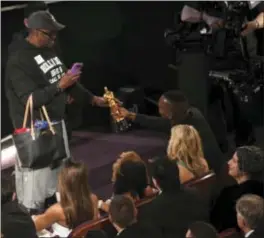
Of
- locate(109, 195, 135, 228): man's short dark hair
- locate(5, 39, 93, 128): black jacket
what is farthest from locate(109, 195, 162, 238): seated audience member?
locate(5, 39, 93, 128): black jacket

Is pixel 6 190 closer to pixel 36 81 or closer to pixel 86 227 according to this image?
pixel 86 227

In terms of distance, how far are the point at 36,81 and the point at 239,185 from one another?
3.24 ft

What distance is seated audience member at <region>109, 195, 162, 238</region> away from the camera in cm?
217

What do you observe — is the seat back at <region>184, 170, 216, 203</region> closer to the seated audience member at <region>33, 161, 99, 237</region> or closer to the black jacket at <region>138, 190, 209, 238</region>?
the black jacket at <region>138, 190, 209, 238</region>

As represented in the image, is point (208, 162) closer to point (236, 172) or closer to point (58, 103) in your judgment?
point (236, 172)

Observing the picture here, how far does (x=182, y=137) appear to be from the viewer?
273cm

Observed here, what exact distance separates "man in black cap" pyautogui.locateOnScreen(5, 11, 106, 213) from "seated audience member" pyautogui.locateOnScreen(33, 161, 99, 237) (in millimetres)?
269

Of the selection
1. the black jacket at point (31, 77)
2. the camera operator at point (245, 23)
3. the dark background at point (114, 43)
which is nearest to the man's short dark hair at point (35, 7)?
the dark background at point (114, 43)

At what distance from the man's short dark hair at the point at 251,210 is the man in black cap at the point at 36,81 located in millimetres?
873

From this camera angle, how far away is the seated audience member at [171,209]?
229cm

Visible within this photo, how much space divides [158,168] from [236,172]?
381mm

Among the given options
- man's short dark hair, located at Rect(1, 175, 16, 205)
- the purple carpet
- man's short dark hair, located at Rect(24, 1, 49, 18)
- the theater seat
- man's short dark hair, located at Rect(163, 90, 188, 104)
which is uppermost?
man's short dark hair, located at Rect(24, 1, 49, 18)

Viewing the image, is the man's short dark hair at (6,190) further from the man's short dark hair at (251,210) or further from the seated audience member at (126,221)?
the man's short dark hair at (251,210)

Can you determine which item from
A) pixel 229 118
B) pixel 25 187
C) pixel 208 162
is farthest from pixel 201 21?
pixel 25 187
